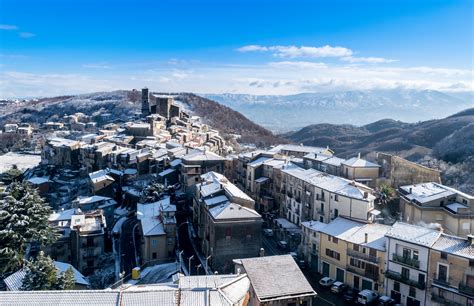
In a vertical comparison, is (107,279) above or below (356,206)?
below

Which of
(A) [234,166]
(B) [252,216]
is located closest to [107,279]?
(B) [252,216]

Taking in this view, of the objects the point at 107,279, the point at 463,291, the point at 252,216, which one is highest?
the point at 252,216

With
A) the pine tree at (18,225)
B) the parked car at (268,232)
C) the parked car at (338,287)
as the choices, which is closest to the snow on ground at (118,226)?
the pine tree at (18,225)

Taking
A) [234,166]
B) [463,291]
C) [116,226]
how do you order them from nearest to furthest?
[463,291] < [116,226] < [234,166]

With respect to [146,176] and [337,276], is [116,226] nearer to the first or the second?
[146,176]

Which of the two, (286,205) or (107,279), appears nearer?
(107,279)

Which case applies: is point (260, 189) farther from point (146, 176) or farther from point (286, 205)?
point (146, 176)

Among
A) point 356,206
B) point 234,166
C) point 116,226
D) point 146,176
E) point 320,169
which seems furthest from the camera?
point 234,166
